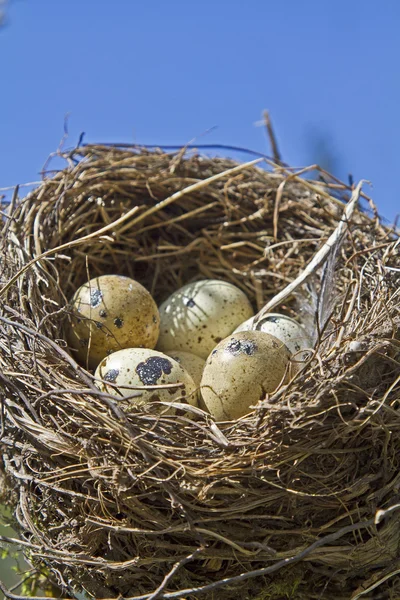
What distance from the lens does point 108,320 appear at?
2.50 m

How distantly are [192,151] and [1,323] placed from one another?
1310 millimetres

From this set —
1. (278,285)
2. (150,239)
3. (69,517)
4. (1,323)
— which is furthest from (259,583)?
(150,239)

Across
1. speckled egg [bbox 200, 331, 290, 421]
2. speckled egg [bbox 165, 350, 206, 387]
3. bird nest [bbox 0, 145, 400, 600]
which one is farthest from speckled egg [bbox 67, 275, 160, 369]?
speckled egg [bbox 200, 331, 290, 421]

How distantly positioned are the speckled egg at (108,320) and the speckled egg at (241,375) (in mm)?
388

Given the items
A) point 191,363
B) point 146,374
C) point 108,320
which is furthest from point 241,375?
point 108,320

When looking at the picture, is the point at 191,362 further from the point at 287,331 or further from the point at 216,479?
the point at 216,479

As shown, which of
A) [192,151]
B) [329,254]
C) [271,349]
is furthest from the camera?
[192,151]

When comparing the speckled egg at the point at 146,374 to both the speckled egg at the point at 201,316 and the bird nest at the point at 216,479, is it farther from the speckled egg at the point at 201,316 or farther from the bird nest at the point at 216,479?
the speckled egg at the point at 201,316

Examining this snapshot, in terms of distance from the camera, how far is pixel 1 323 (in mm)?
2260

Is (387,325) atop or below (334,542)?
atop

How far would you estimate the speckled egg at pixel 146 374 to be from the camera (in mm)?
2150

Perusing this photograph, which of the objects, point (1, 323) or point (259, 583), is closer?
point (259, 583)

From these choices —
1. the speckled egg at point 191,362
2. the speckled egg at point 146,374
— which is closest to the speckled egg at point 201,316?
the speckled egg at point 191,362

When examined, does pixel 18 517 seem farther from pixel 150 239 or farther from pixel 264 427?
pixel 150 239
